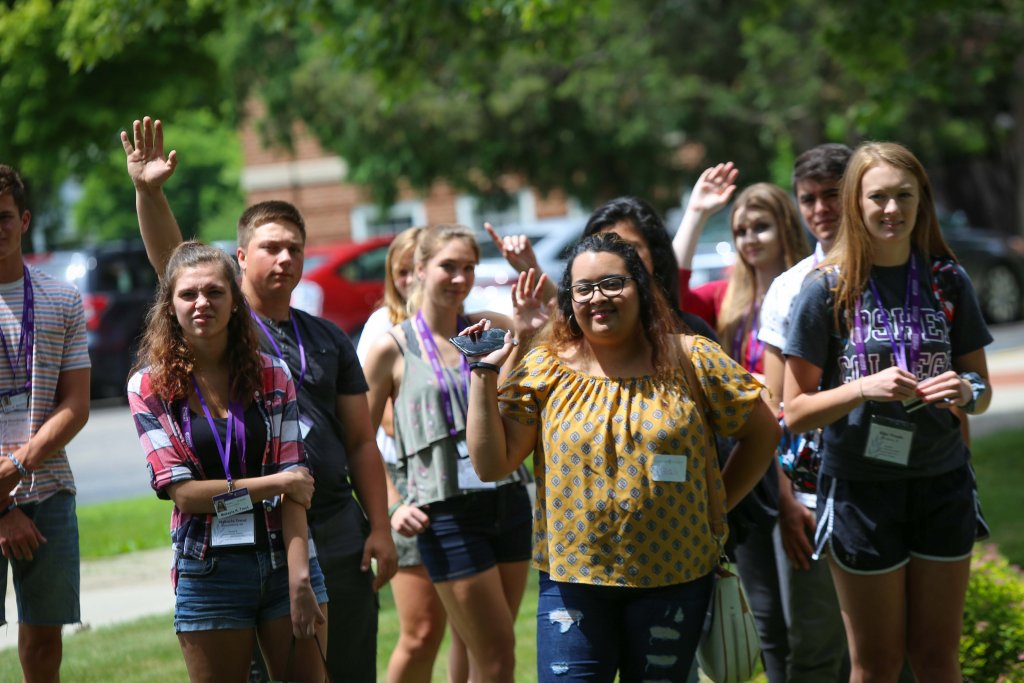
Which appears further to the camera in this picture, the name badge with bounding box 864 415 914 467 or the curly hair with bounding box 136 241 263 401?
the name badge with bounding box 864 415 914 467

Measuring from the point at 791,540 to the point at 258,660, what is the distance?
1.97m

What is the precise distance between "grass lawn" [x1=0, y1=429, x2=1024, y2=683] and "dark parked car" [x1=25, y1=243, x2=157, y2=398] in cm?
718

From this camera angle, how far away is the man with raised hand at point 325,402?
4.40 m

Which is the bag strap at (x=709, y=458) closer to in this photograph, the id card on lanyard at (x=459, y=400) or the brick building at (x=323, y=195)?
the id card on lanyard at (x=459, y=400)

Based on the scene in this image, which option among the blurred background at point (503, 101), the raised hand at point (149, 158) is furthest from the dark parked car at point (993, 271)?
the raised hand at point (149, 158)

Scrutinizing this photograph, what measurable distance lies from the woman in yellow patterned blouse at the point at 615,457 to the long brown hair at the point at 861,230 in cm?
53

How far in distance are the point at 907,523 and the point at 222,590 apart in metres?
2.09

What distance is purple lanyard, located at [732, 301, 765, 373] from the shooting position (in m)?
5.14

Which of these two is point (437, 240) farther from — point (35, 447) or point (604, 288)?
point (35, 447)

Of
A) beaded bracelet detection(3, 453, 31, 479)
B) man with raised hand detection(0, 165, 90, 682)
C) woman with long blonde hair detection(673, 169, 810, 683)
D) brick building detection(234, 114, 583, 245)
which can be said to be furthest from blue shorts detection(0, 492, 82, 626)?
brick building detection(234, 114, 583, 245)

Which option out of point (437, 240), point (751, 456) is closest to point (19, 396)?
point (437, 240)

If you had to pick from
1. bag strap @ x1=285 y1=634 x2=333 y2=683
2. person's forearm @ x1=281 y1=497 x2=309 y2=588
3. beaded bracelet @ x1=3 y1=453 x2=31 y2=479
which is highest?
beaded bracelet @ x1=3 y1=453 x2=31 y2=479

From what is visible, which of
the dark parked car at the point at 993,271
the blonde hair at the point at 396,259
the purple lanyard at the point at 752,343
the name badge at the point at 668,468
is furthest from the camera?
the dark parked car at the point at 993,271

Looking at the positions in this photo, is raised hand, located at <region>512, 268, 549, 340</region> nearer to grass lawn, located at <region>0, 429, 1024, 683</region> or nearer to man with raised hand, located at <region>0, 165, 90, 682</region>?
man with raised hand, located at <region>0, 165, 90, 682</region>
